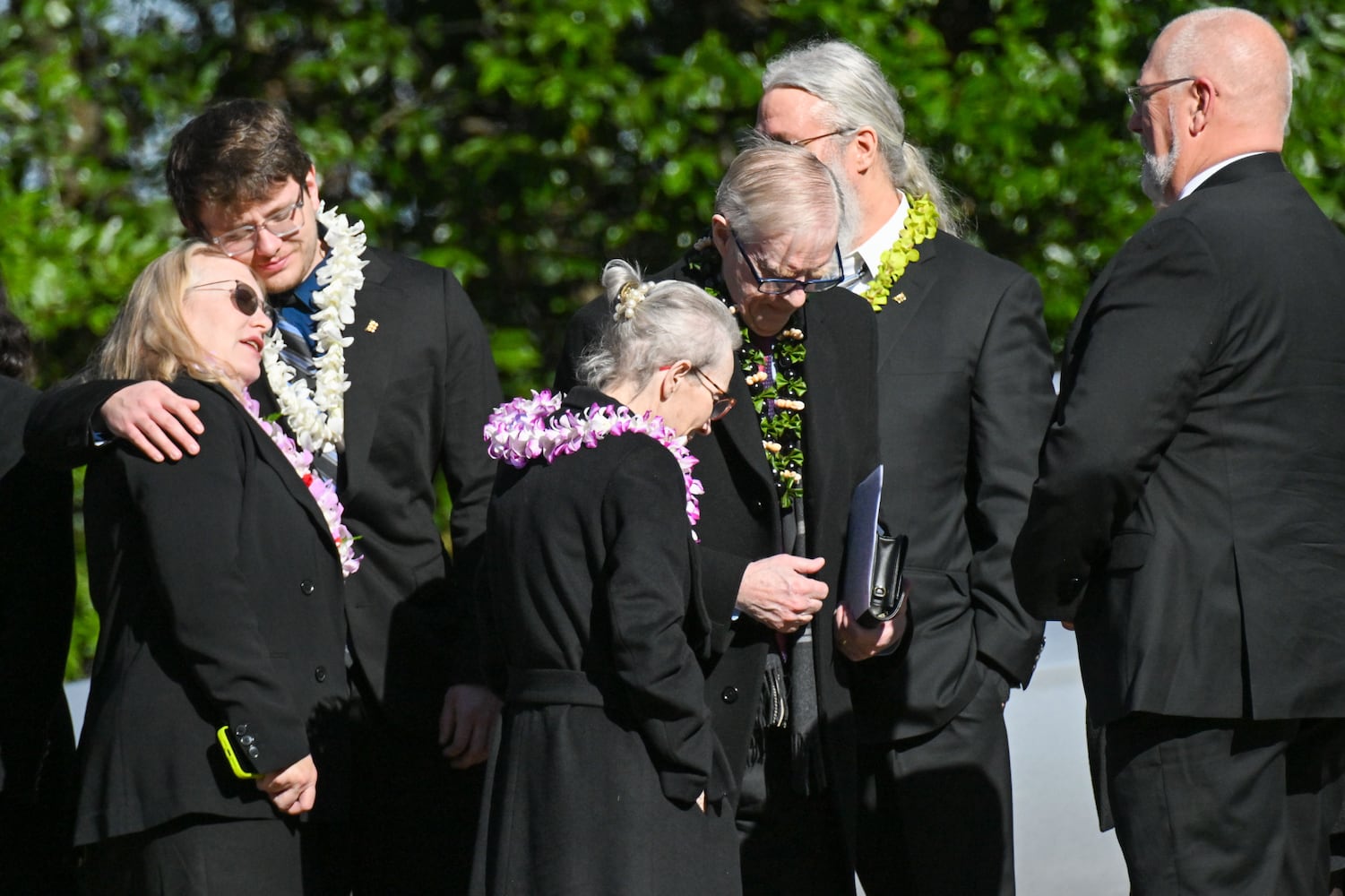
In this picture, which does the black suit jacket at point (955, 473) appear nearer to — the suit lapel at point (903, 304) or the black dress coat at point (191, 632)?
the suit lapel at point (903, 304)

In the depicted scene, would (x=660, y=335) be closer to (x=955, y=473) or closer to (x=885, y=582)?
(x=885, y=582)

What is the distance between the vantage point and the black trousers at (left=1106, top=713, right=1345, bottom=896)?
305cm

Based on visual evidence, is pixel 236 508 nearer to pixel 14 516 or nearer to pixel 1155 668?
pixel 14 516

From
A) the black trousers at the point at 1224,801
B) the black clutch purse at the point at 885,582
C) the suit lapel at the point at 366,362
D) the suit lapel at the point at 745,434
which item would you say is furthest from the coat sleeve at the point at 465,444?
the black trousers at the point at 1224,801

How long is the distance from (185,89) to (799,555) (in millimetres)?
4299

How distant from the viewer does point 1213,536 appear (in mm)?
3088

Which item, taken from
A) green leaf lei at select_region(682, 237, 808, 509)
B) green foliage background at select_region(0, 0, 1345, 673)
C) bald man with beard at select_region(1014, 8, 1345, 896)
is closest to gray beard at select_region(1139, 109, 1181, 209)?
bald man with beard at select_region(1014, 8, 1345, 896)

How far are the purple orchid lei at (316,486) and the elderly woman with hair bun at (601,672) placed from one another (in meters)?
0.50

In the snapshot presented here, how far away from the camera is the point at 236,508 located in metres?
3.23

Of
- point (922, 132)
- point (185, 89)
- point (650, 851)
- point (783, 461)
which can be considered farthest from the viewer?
point (185, 89)

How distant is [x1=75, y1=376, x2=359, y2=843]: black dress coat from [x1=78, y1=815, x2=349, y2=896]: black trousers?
0.14ft

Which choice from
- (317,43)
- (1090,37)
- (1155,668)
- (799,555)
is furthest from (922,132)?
(1155,668)

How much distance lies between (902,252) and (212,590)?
1.55m

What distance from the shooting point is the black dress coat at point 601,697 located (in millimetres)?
3025
